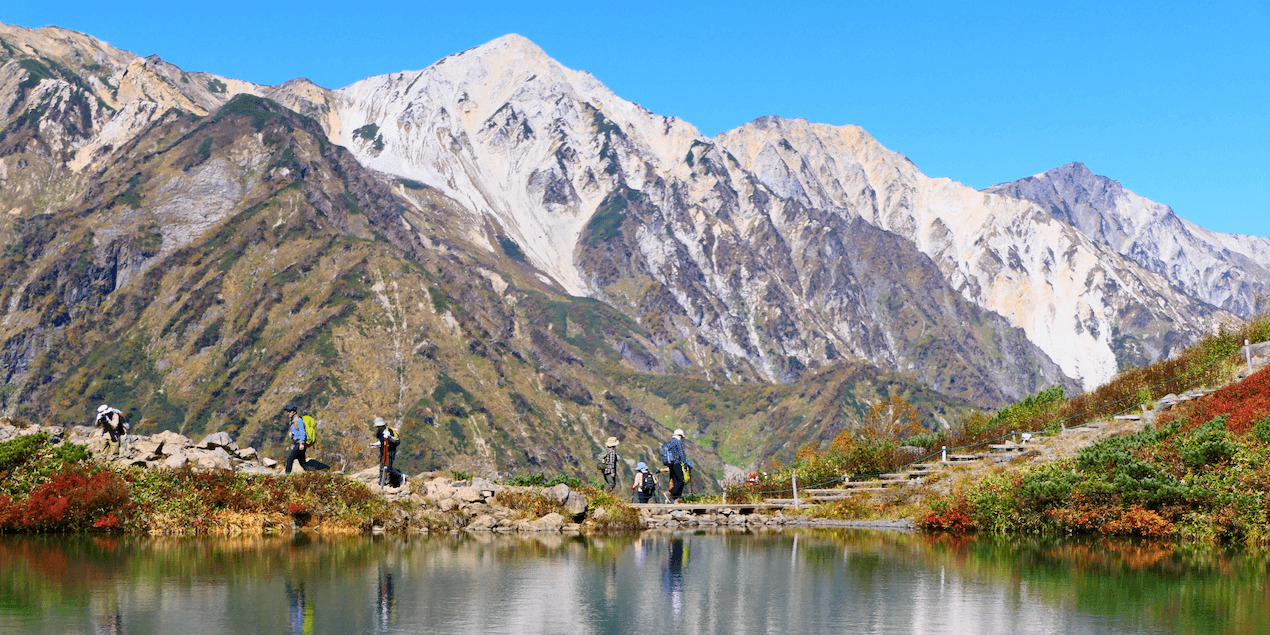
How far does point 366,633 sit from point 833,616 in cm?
980

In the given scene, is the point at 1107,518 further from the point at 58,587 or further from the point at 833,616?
the point at 58,587

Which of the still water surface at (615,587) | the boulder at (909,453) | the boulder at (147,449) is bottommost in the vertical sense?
the still water surface at (615,587)

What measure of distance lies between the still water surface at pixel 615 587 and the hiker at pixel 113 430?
→ 715 centimetres

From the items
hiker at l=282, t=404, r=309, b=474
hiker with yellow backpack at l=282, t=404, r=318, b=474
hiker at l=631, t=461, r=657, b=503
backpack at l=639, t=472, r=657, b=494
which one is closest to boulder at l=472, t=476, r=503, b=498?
hiker at l=631, t=461, r=657, b=503

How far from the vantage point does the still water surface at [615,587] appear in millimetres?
25547

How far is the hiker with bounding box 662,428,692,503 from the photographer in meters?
51.4

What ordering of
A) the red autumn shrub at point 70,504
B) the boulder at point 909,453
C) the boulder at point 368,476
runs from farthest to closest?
the boulder at point 909,453
the boulder at point 368,476
the red autumn shrub at point 70,504

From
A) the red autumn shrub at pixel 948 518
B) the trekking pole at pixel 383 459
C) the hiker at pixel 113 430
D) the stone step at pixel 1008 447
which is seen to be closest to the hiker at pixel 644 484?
the trekking pole at pixel 383 459

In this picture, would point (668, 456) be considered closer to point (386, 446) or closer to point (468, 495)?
point (468, 495)

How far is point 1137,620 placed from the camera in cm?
2584

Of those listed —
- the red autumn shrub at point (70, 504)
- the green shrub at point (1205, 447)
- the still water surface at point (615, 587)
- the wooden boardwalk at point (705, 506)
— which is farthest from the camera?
the wooden boardwalk at point (705, 506)

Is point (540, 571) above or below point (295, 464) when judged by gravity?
below

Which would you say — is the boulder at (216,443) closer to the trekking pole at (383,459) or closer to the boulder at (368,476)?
the boulder at (368,476)

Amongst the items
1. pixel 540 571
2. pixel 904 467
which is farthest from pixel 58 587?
pixel 904 467
